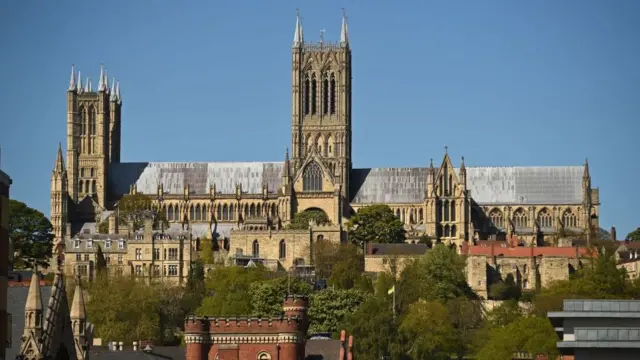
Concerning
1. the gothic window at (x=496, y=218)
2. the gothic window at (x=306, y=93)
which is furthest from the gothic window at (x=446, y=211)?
the gothic window at (x=306, y=93)

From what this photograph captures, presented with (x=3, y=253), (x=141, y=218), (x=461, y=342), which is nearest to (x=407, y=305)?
(x=461, y=342)

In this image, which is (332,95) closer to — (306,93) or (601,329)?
(306,93)

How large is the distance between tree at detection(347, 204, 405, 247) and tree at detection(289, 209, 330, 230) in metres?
2.47

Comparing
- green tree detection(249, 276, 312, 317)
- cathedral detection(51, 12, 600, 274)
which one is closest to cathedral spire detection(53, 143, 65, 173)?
cathedral detection(51, 12, 600, 274)

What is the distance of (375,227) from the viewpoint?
175250mm

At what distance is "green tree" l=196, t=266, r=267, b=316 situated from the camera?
4953 inches

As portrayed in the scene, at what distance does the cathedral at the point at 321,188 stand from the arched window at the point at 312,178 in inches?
3.6

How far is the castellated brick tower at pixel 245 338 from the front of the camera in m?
66.8

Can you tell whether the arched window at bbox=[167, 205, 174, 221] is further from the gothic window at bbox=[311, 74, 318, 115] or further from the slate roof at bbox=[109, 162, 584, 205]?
the gothic window at bbox=[311, 74, 318, 115]

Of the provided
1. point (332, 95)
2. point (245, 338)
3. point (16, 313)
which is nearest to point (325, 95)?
point (332, 95)

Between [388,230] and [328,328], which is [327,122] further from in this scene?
[328,328]

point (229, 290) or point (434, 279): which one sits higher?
point (434, 279)

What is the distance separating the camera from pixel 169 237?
172 meters

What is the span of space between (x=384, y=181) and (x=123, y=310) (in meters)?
70.0
